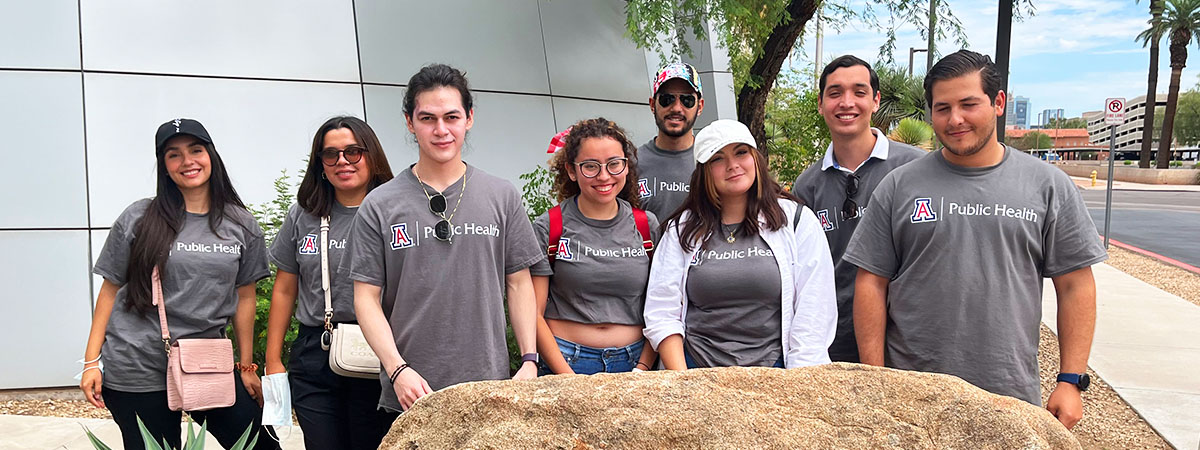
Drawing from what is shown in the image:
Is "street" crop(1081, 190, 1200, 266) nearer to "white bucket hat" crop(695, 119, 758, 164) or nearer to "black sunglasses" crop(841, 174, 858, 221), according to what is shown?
"black sunglasses" crop(841, 174, 858, 221)

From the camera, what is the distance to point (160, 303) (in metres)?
3.29

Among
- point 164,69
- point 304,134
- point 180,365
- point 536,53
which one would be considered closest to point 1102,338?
point 536,53

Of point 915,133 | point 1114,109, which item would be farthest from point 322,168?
point 915,133

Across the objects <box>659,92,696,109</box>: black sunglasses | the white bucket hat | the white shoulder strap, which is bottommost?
the white shoulder strap

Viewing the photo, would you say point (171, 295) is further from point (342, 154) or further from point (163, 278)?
point (342, 154)

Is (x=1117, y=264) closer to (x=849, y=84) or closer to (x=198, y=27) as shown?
(x=849, y=84)

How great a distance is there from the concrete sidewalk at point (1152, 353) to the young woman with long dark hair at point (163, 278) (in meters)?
5.55

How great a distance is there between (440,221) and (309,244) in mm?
873

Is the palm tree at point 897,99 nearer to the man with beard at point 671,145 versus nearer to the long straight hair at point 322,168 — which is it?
the man with beard at point 671,145

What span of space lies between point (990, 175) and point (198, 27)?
19.7 feet

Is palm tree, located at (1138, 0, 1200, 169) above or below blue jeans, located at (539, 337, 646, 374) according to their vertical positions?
above

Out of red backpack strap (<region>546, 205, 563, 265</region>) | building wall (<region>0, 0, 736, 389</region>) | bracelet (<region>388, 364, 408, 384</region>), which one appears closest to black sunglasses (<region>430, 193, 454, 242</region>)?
bracelet (<region>388, 364, 408, 384</region>)

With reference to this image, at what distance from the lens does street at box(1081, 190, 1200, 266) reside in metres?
15.7

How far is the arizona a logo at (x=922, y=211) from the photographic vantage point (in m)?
2.81
